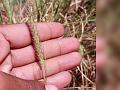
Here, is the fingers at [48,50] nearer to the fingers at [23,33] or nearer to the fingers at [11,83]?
the fingers at [23,33]

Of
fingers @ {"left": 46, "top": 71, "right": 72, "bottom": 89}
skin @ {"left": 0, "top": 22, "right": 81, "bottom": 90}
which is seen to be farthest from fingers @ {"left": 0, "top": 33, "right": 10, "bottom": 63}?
fingers @ {"left": 46, "top": 71, "right": 72, "bottom": 89}

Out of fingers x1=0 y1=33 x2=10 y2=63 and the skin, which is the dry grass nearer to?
the skin

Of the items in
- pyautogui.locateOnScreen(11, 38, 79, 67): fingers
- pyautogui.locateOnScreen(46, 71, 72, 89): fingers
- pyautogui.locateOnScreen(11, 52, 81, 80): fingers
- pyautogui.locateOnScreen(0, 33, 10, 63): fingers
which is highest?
pyautogui.locateOnScreen(0, 33, 10, 63): fingers

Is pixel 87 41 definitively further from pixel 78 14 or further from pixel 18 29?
pixel 18 29

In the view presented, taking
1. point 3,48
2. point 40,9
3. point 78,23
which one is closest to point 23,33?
point 3,48

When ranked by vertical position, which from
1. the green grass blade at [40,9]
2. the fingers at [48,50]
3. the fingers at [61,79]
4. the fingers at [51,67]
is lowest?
the fingers at [61,79]

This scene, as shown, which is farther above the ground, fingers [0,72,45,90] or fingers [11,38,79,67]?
fingers [0,72,45,90]

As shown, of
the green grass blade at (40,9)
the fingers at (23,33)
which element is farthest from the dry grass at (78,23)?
the fingers at (23,33)
